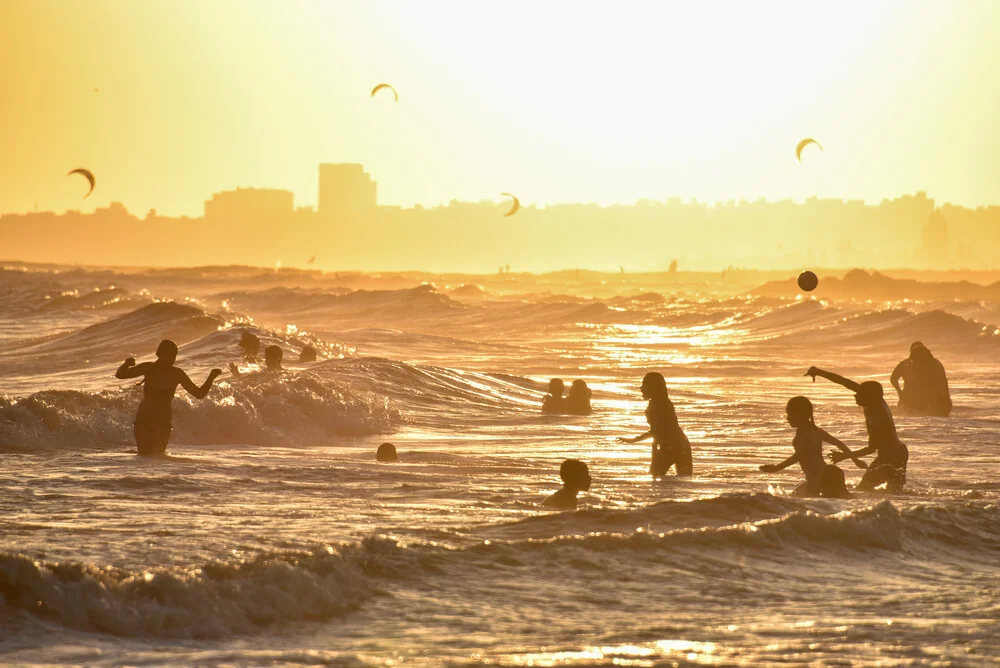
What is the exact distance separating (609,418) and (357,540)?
1196 cm

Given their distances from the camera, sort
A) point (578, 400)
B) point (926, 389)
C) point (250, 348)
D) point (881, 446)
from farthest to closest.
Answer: point (250, 348), point (578, 400), point (926, 389), point (881, 446)

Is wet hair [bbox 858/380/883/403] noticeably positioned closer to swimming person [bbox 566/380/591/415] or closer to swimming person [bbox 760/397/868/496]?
swimming person [bbox 760/397/868/496]

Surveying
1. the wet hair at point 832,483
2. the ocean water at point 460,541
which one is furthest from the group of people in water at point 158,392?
the wet hair at point 832,483

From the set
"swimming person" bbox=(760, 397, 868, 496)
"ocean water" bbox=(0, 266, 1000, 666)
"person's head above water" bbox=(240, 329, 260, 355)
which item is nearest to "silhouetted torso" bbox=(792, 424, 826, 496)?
"swimming person" bbox=(760, 397, 868, 496)

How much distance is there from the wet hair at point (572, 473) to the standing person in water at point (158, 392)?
4320 millimetres

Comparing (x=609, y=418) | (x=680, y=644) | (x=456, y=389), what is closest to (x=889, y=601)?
(x=680, y=644)

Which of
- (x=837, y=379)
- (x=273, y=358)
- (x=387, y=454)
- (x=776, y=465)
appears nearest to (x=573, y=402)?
(x=273, y=358)

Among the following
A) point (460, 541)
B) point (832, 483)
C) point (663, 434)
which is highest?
point (663, 434)

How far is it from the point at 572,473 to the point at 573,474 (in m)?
0.02

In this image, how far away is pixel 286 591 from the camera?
8.70m

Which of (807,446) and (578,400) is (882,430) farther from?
(578,400)

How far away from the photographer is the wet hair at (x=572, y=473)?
11766 mm

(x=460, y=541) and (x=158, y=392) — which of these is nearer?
(x=460, y=541)

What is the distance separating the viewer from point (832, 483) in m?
12.6
